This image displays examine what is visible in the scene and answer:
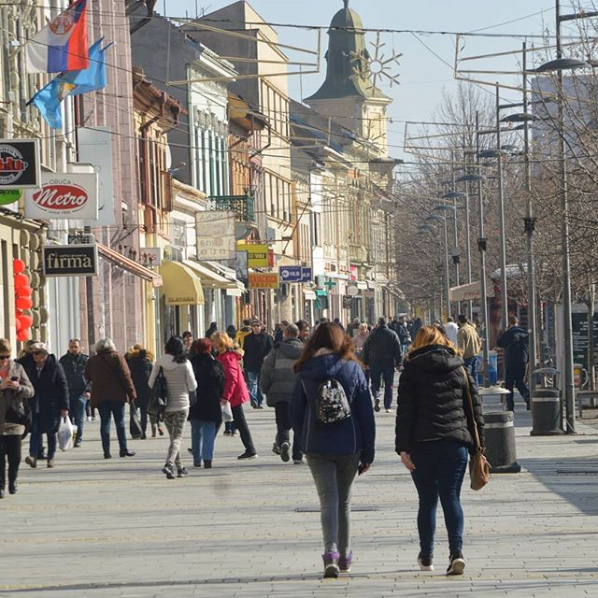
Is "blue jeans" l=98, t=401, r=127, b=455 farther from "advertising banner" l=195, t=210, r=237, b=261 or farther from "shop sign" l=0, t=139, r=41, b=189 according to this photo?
"advertising banner" l=195, t=210, r=237, b=261

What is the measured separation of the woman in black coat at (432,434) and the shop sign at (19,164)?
16.3 meters

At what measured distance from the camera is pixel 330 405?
11766 mm

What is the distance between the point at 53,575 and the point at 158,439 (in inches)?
654

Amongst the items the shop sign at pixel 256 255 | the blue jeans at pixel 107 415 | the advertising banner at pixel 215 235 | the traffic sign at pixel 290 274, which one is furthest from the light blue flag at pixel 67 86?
the traffic sign at pixel 290 274

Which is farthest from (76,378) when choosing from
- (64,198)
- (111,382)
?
(64,198)

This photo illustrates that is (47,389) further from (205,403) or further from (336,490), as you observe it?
(336,490)

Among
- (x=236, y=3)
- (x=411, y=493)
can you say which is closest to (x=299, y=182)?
(x=236, y=3)

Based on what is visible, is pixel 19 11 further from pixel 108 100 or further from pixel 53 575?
pixel 53 575

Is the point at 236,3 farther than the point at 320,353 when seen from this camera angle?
Yes

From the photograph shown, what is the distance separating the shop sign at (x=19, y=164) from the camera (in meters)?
27.2

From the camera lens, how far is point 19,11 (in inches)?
1346

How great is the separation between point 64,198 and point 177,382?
12.1 m

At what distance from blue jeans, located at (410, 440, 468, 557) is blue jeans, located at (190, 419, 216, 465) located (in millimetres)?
10317

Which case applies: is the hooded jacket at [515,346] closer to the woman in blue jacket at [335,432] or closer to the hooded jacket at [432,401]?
the woman in blue jacket at [335,432]
